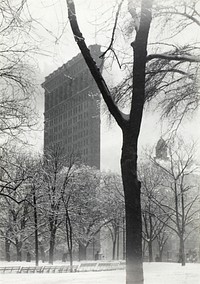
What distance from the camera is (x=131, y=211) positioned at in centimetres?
707

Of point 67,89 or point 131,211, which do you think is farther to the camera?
point 67,89

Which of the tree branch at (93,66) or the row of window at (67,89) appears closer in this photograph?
the tree branch at (93,66)

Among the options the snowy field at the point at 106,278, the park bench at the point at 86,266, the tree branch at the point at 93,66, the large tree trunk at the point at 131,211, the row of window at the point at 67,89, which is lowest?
the park bench at the point at 86,266

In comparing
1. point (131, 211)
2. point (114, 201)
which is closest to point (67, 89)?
point (114, 201)

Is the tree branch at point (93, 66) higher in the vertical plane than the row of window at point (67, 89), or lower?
lower

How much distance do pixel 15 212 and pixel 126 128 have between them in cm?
3999

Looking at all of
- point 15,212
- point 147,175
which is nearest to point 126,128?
point 147,175

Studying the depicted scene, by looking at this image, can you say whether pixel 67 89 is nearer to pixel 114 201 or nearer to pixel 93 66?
pixel 114 201

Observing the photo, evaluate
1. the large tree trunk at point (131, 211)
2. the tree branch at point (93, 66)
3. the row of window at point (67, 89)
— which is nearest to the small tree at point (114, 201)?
the row of window at point (67, 89)

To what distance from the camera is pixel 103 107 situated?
10281 millimetres

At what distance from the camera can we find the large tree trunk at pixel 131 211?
6.92 metres

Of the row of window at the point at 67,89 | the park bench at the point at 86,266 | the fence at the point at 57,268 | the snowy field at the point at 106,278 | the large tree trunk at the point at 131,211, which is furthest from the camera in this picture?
the park bench at the point at 86,266

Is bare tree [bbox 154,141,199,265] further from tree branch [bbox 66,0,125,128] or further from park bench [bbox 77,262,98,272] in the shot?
tree branch [bbox 66,0,125,128]

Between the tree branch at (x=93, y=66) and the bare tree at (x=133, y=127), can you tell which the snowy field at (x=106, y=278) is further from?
the tree branch at (x=93, y=66)
